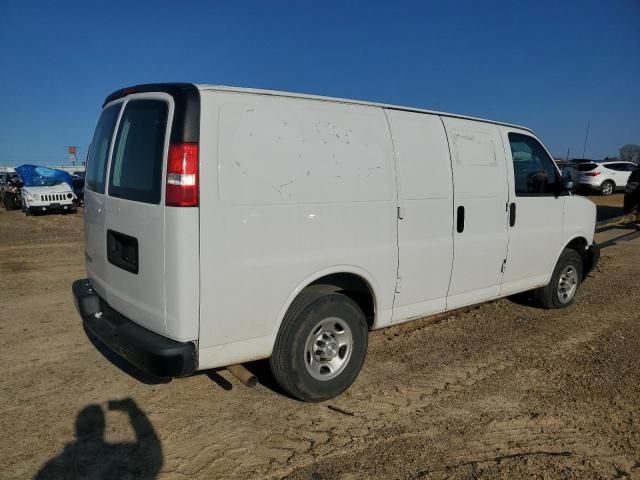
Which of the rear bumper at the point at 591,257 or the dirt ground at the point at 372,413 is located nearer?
the dirt ground at the point at 372,413

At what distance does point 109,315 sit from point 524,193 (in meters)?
4.06

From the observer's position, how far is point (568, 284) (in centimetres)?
609

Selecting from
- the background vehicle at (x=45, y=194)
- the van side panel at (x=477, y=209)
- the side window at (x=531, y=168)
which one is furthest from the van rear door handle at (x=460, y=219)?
the background vehicle at (x=45, y=194)

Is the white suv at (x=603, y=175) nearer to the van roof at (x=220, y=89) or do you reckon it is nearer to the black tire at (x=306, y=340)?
the van roof at (x=220, y=89)

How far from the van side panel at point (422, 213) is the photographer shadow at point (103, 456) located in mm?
2060

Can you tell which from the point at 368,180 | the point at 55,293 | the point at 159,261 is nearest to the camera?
the point at 159,261

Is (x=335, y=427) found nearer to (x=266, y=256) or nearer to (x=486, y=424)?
(x=486, y=424)


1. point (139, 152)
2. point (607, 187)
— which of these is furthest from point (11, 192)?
point (607, 187)

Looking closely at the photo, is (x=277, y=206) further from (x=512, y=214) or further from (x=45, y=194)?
(x=45, y=194)

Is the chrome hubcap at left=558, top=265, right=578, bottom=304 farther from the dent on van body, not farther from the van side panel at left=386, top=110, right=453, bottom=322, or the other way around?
the van side panel at left=386, top=110, right=453, bottom=322

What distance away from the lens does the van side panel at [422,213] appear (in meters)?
3.94

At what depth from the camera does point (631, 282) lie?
24.4ft

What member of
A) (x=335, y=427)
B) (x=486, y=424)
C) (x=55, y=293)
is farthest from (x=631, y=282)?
(x=55, y=293)

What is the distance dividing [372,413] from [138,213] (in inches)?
83.8
